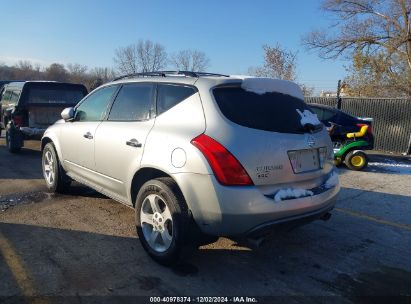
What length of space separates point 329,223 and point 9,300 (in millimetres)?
3755

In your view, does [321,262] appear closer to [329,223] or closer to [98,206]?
[329,223]

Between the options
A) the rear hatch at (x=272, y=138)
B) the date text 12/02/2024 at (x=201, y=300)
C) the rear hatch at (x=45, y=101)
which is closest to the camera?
the date text 12/02/2024 at (x=201, y=300)

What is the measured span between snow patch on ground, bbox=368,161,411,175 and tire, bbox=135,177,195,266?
24.1 feet

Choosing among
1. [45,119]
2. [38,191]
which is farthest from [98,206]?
[45,119]

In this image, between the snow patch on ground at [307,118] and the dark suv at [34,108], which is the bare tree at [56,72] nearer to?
the dark suv at [34,108]

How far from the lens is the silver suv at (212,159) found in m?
3.00

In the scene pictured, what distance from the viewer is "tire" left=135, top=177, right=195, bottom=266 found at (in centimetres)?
322

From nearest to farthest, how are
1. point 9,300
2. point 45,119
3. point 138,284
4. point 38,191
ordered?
point 9,300, point 138,284, point 38,191, point 45,119

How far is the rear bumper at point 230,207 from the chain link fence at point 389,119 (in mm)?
11634

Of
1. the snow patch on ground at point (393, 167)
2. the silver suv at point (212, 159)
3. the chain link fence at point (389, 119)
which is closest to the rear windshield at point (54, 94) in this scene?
the silver suv at point (212, 159)

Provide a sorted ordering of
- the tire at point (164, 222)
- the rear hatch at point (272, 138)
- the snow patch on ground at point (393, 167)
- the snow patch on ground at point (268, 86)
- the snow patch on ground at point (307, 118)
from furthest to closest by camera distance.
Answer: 1. the snow patch on ground at point (393, 167)
2. the snow patch on ground at point (307, 118)
3. the snow patch on ground at point (268, 86)
4. the tire at point (164, 222)
5. the rear hatch at point (272, 138)

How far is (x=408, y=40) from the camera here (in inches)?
771

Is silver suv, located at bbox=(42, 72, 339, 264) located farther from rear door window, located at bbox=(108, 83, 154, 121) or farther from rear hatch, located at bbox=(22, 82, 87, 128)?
rear hatch, located at bbox=(22, 82, 87, 128)

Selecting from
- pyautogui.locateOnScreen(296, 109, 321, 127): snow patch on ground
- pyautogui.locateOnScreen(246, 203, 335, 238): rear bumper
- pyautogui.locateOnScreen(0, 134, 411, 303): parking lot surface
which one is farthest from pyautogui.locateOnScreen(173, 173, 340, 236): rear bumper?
pyautogui.locateOnScreen(296, 109, 321, 127): snow patch on ground
